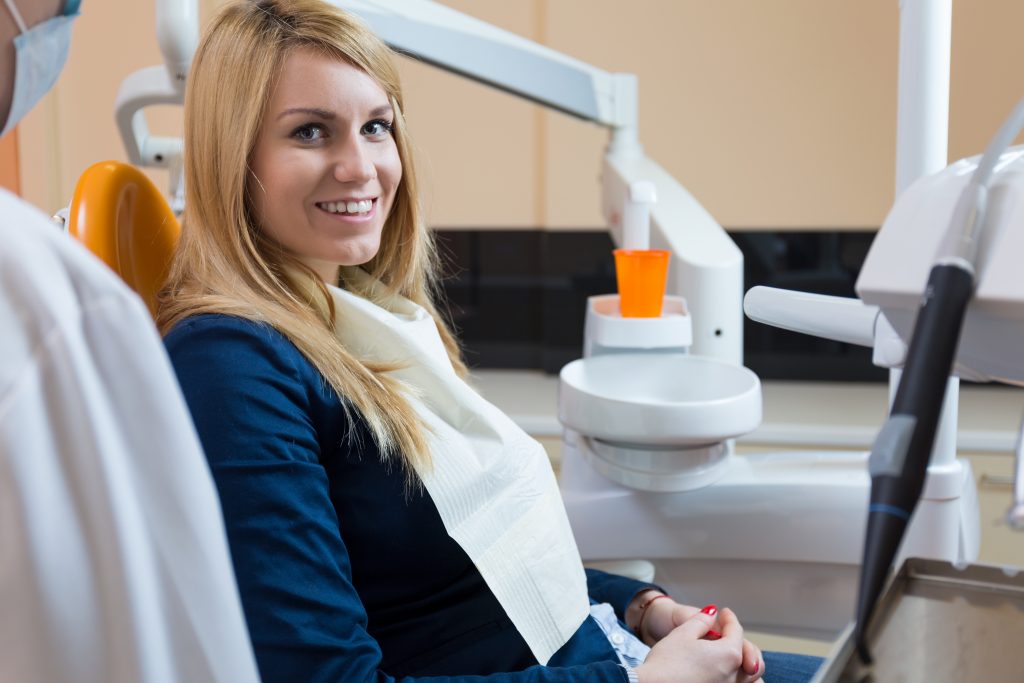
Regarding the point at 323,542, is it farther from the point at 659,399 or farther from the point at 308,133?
the point at 659,399

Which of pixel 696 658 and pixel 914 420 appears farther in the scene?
pixel 696 658

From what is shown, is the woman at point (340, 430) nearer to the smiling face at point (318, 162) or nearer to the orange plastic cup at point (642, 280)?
the smiling face at point (318, 162)

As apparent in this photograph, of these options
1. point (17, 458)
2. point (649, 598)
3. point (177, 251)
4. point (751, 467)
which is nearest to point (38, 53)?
point (17, 458)

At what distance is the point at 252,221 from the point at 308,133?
4.1 inches

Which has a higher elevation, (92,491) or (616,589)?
(92,491)

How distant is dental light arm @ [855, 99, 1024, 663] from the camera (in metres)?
0.44

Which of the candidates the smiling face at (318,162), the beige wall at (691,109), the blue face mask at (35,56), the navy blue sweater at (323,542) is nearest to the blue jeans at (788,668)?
the navy blue sweater at (323,542)

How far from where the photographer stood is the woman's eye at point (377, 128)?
1127 millimetres

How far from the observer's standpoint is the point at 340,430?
3.11 ft

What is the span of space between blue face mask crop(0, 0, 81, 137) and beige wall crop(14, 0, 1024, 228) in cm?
196

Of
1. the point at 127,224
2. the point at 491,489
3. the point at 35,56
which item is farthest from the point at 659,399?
the point at 35,56

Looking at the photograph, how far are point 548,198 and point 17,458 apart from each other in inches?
96.2

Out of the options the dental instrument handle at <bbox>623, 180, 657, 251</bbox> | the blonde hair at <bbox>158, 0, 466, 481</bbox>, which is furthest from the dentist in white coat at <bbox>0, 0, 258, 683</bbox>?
the dental instrument handle at <bbox>623, 180, 657, 251</bbox>

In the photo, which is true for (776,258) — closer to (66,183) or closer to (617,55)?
(617,55)
